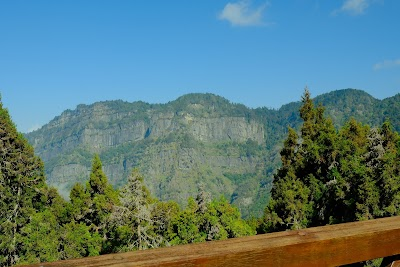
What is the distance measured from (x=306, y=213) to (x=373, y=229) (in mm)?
36816

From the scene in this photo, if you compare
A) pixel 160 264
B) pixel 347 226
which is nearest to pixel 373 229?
pixel 347 226

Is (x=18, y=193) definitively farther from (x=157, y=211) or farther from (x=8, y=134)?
(x=157, y=211)

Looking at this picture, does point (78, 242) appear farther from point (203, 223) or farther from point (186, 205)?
point (203, 223)

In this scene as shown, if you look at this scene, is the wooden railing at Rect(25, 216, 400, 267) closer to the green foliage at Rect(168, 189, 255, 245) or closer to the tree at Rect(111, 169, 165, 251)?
the tree at Rect(111, 169, 165, 251)

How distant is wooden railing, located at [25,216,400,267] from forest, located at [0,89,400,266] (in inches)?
916

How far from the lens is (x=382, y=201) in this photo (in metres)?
27.9

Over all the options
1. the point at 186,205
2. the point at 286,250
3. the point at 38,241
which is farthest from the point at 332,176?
the point at 286,250

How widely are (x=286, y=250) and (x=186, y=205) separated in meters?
34.4

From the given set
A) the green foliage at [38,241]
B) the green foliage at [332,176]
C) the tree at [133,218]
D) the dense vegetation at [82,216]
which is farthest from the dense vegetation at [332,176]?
the green foliage at [38,241]

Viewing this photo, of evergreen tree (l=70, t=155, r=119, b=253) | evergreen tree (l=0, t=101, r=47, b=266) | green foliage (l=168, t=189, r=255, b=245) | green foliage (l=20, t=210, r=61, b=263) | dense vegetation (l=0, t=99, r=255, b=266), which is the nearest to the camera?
dense vegetation (l=0, t=99, r=255, b=266)

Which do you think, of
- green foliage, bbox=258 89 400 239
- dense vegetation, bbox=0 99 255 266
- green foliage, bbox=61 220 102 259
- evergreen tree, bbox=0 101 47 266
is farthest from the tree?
green foliage, bbox=258 89 400 239

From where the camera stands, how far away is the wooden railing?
1.96 metres

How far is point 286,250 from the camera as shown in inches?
88.2

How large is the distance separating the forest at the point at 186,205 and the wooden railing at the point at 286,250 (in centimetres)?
2326
